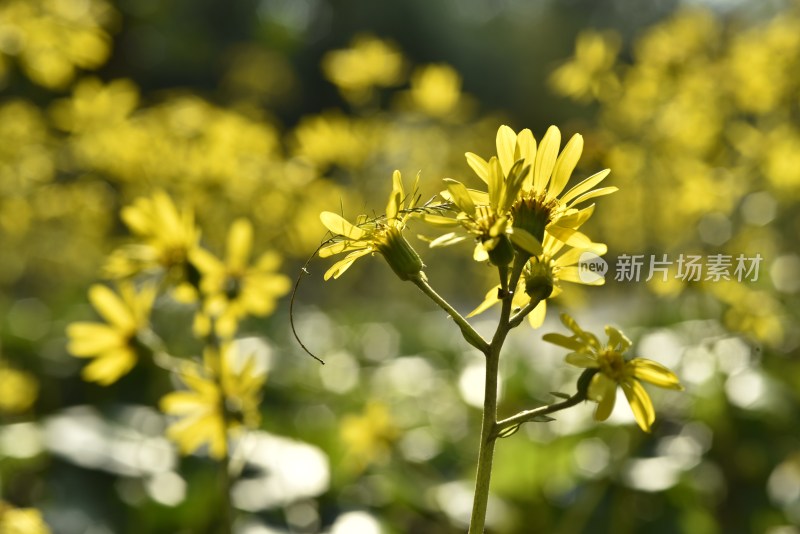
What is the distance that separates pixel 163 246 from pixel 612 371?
3.75ft

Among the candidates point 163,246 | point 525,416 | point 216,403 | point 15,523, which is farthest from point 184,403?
point 525,416

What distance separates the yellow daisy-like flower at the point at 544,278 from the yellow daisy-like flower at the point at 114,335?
1.10m

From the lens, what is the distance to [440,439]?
3.53 metres

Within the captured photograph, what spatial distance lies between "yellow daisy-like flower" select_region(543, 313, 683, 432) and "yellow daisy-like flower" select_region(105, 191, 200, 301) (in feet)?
3.38

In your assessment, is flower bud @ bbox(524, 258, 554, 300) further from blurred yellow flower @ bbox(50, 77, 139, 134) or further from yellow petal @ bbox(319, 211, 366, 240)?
blurred yellow flower @ bbox(50, 77, 139, 134)

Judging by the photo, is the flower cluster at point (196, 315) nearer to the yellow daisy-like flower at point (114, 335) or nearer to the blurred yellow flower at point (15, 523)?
the yellow daisy-like flower at point (114, 335)

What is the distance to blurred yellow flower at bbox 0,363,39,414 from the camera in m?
4.21

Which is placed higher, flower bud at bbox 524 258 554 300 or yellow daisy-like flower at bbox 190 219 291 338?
yellow daisy-like flower at bbox 190 219 291 338

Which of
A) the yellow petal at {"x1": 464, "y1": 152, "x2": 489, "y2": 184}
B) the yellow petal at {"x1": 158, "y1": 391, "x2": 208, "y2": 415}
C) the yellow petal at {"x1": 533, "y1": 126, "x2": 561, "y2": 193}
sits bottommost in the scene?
the yellow petal at {"x1": 464, "y1": 152, "x2": 489, "y2": 184}

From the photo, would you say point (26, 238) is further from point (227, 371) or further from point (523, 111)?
point (523, 111)

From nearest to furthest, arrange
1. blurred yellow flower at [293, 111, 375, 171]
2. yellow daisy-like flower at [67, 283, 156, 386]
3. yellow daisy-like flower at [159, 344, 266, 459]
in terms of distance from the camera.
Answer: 1. yellow daisy-like flower at [159, 344, 266, 459]
2. yellow daisy-like flower at [67, 283, 156, 386]
3. blurred yellow flower at [293, 111, 375, 171]

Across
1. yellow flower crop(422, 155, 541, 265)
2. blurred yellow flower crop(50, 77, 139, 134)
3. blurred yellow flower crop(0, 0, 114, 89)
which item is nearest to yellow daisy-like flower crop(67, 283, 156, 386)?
yellow flower crop(422, 155, 541, 265)

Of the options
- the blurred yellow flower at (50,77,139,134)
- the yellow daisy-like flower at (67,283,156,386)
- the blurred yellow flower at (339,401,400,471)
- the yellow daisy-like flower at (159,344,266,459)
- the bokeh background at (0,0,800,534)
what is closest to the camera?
the yellow daisy-like flower at (159,344,266,459)

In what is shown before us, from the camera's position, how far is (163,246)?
1.84 meters
